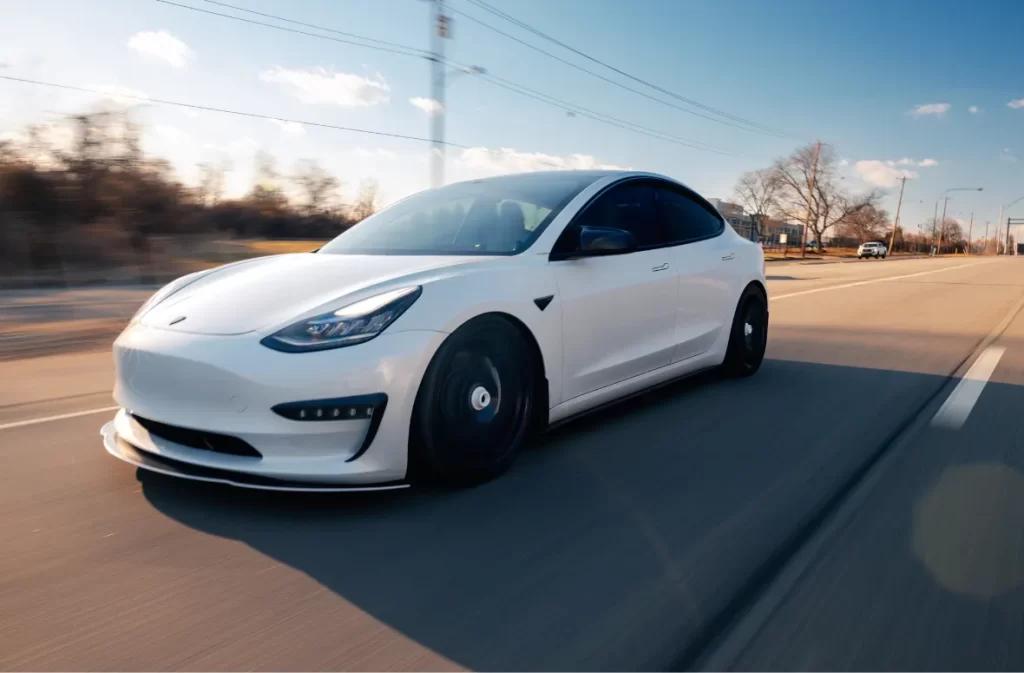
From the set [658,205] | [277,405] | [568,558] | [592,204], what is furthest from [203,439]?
[658,205]

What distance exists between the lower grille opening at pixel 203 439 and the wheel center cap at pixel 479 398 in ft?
2.97

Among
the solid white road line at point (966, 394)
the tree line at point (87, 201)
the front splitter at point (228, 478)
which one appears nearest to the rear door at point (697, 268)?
the solid white road line at point (966, 394)

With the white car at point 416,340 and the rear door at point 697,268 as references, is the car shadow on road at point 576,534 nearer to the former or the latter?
the white car at point 416,340

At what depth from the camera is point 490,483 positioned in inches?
140

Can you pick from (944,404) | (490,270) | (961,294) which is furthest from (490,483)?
(961,294)

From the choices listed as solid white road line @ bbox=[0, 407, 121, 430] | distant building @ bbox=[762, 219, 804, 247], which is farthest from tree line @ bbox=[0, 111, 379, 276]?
distant building @ bbox=[762, 219, 804, 247]

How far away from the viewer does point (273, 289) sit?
3.46 metres

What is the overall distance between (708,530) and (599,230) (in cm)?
160

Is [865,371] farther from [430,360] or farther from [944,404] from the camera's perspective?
[430,360]

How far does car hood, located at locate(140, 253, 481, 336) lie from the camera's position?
318 cm

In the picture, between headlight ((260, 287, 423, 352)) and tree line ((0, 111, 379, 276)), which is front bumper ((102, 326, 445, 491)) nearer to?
headlight ((260, 287, 423, 352))

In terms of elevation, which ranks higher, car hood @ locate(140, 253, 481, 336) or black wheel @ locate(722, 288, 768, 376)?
car hood @ locate(140, 253, 481, 336)

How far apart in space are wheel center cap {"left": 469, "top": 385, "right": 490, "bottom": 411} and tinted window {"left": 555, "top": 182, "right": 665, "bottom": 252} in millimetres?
1018

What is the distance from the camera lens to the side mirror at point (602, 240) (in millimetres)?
3971
